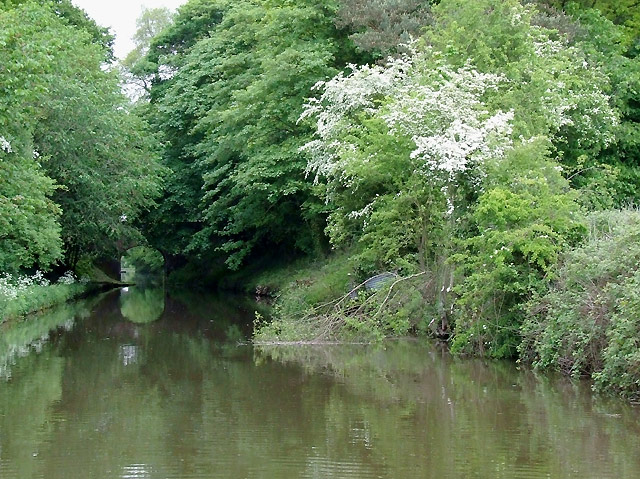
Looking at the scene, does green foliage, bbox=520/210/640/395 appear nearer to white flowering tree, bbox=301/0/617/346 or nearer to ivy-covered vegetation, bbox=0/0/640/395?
ivy-covered vegetation, bbox=0/0/640/395

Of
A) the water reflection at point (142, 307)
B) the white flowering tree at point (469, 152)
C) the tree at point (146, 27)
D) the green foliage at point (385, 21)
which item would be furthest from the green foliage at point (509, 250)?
the tree at point (146, 27)

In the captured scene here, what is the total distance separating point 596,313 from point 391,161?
7.05 meters

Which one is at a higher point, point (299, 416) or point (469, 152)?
point (469, 152)

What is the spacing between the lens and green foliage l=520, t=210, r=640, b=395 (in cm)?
1381

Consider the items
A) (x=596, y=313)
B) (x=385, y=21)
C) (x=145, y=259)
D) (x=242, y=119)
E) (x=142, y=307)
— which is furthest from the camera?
(x=145, y=259)

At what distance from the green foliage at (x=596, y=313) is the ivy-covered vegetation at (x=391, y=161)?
0.16ft

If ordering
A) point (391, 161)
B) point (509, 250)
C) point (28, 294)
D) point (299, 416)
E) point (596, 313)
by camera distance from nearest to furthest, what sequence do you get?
1. point (299, 416)
2. point (596, 313)
3. point (509, 250)
4. point (391, 161)
5. point (28, 294)

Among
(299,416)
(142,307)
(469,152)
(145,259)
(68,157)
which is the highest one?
(145,259)

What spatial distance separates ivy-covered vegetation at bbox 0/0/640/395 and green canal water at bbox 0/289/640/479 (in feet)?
4.04

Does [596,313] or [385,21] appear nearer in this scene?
[596,313]

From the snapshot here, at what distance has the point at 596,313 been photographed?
49.8 feet

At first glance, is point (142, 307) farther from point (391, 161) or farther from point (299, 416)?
point (299, 416)

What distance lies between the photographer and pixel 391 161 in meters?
20.9

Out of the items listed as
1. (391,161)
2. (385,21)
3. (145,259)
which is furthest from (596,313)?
(145,259)
